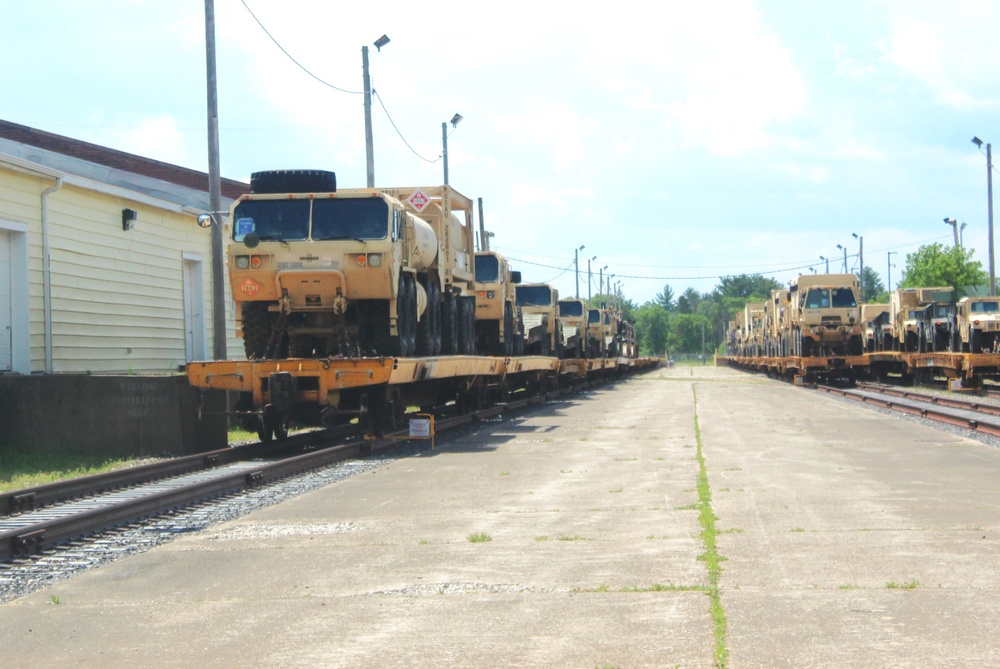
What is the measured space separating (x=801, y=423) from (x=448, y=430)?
18.2 feet

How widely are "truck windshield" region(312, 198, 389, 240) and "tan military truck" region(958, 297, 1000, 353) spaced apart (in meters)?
19.4

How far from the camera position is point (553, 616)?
5.24 meters

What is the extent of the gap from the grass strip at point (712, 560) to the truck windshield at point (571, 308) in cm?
2760

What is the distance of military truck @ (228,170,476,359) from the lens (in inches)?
550

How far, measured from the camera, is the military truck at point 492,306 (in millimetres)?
22734

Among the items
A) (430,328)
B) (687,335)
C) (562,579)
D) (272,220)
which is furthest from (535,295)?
(687,335)

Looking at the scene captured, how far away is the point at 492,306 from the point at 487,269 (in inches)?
34.5

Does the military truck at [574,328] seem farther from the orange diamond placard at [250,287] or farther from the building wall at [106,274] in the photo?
the orange diamond placard at [250,287]

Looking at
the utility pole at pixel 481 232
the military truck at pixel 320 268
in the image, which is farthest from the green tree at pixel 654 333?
the military truck at pixel 320 268

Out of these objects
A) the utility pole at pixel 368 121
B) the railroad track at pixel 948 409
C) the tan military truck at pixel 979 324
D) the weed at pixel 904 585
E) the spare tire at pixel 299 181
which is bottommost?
the weed at pixel 904 585

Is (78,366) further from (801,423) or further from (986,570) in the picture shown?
(986,570)

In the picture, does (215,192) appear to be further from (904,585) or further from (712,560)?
(904,585)

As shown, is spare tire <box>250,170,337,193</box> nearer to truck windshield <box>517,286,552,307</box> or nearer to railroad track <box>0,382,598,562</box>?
railroad track <box>0,382,598,562</box>

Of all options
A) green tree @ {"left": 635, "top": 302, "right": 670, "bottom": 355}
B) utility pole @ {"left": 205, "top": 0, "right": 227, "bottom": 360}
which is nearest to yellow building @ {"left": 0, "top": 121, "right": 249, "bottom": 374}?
utility pole @ {"left": 205, "top": 0, "right": 227, "bottom": 360}
